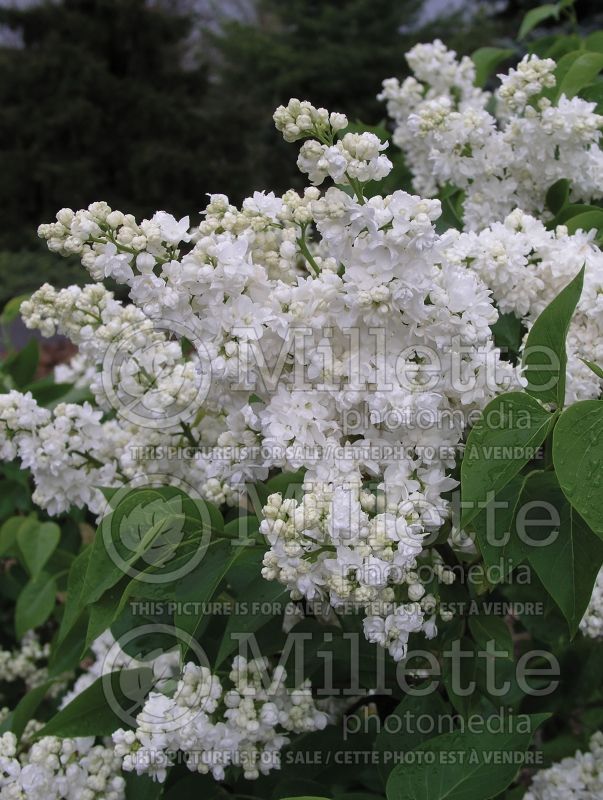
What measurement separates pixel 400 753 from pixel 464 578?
0.36m

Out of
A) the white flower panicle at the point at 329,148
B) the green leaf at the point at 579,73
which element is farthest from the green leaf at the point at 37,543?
the green leaf at the point at 579,73

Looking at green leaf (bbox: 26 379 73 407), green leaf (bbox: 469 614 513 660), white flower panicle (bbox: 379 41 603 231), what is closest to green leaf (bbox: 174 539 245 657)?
green leaf (bbox: 469 614 513 660)

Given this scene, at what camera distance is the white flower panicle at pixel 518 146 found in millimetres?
1947

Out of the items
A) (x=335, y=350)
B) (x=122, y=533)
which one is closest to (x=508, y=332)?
(x=335, y=350)

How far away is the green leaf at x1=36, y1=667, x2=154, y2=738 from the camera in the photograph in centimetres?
171

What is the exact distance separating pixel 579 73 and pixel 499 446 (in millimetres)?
1221

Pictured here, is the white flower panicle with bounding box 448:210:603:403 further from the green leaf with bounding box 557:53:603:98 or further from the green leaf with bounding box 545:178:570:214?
the green leaf with bounding box 557:53:603:98

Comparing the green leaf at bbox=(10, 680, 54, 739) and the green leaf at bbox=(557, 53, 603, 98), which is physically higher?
the green leaf at bbox=(557, 53, 603, 98)

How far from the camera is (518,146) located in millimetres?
2047

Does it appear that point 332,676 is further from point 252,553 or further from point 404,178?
point 404,178

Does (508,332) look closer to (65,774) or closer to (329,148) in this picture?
(329,148)

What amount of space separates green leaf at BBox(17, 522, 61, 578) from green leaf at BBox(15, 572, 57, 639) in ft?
0.20

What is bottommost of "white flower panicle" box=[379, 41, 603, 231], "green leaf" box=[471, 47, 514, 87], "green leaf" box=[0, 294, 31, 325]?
"green leaf" box=[0, 294, 31, 325]

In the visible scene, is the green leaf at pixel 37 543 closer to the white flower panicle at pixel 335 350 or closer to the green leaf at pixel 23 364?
the green leaf at pixel 23 364
